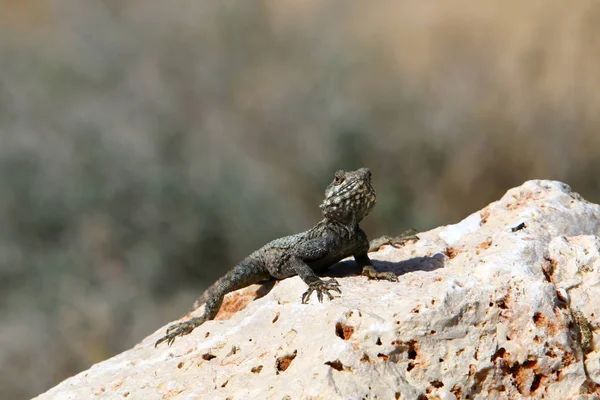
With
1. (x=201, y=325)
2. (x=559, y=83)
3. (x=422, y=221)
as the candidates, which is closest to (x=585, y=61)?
(x=559, y=83)

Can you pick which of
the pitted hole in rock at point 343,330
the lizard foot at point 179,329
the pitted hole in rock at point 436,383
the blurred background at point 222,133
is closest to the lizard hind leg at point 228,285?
the lizard foot at point 179,329

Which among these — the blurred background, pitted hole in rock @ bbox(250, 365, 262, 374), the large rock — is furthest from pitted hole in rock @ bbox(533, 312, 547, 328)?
the blurred background

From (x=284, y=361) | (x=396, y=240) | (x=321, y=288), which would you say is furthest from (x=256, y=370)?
(x=396, y=240)

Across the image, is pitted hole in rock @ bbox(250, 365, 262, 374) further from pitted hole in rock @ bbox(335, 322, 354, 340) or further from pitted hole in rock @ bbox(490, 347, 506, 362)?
pitted hole in rock @ bbox(490, 347, 506, 362)

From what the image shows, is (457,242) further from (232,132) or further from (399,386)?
(232,132)

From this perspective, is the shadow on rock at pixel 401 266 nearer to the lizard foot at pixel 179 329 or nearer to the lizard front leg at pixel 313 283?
the lizard front leg at pixel 313 283
